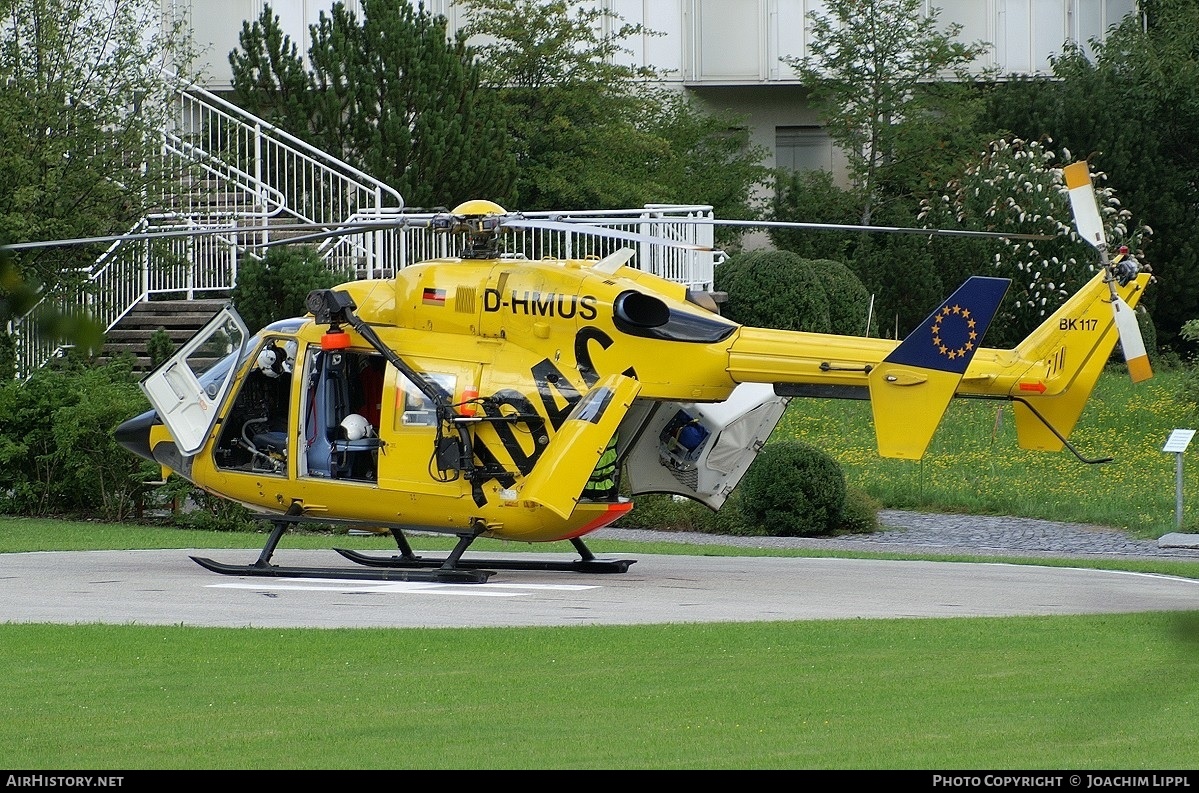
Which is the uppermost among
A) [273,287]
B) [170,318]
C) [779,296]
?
[273,287]

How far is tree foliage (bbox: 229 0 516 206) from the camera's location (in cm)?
3120

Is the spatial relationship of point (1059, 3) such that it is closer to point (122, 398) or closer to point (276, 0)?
point (276, 0)

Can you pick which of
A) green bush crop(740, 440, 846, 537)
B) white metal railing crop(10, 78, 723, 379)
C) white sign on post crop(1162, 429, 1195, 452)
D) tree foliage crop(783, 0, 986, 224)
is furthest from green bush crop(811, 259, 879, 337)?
white sign on post crop(1162, 429, 1195, 452)

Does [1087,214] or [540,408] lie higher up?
[1087,214]

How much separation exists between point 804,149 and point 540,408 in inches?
1268

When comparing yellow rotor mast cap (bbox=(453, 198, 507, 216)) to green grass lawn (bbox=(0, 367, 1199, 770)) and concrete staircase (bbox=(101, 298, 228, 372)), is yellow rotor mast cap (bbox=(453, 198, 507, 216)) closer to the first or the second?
green grass lawn (bbox=(0, 367, 1199, 770))

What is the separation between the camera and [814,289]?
33750mm

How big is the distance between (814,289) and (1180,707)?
1021 inches

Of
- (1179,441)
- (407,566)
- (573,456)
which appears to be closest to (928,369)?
(573,456)

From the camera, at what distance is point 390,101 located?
105ft

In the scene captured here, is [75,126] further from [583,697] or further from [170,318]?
[583,697]

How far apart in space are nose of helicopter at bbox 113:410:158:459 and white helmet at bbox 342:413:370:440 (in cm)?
259

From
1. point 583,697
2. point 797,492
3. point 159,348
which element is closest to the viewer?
point 583,697

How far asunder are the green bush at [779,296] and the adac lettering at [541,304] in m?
18.8
